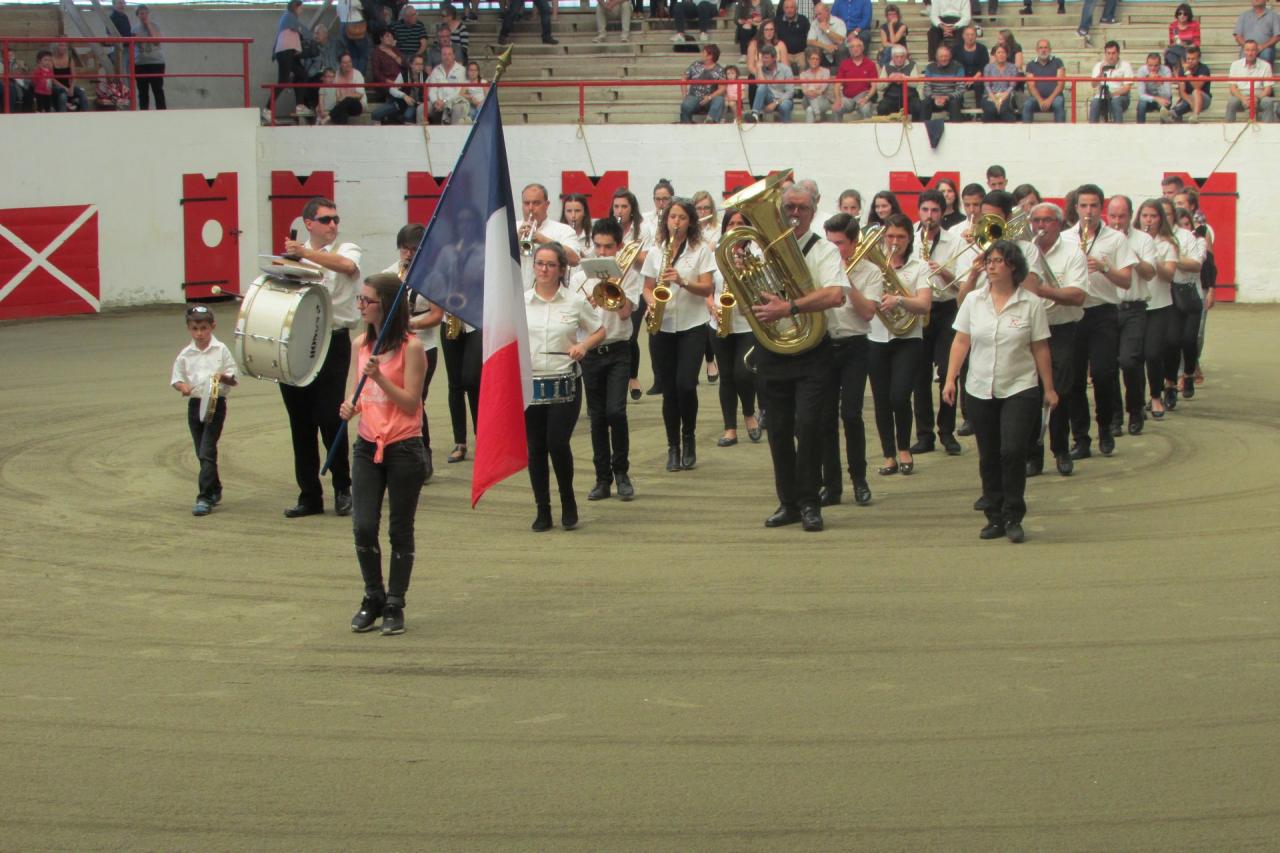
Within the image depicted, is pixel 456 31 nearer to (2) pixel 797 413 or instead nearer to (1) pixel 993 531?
(2) pixel 797 413

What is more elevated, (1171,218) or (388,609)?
(1171,218)

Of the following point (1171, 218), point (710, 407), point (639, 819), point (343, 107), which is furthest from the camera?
point (343, 107)

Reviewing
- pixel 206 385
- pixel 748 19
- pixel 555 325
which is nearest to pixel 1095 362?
pixel 555 325

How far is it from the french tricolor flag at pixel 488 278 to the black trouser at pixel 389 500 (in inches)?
13.5

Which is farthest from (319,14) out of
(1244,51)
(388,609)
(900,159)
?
(388,609)

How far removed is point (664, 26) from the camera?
1058 inches

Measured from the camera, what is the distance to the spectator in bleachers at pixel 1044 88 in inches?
865

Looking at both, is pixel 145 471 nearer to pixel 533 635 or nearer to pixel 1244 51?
pixel 533 635

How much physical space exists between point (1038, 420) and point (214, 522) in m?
5.16

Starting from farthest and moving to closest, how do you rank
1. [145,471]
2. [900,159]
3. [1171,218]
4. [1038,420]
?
1. [900,159]
2. [1171,218]
3. [145,471]
4. [1038,420]

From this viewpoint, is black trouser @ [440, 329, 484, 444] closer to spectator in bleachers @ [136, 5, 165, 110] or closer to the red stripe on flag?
the red stripe on flag

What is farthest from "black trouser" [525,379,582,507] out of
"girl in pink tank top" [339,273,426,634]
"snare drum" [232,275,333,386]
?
"girl in pink tank top" [339,273,426,634]

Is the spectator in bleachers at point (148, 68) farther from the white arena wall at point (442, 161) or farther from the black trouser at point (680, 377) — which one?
the black trouser at point (680, 377)

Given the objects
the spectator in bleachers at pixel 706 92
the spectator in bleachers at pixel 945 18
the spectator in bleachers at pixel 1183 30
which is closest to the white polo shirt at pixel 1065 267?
the spectator in bleachers at pixel 706 92
